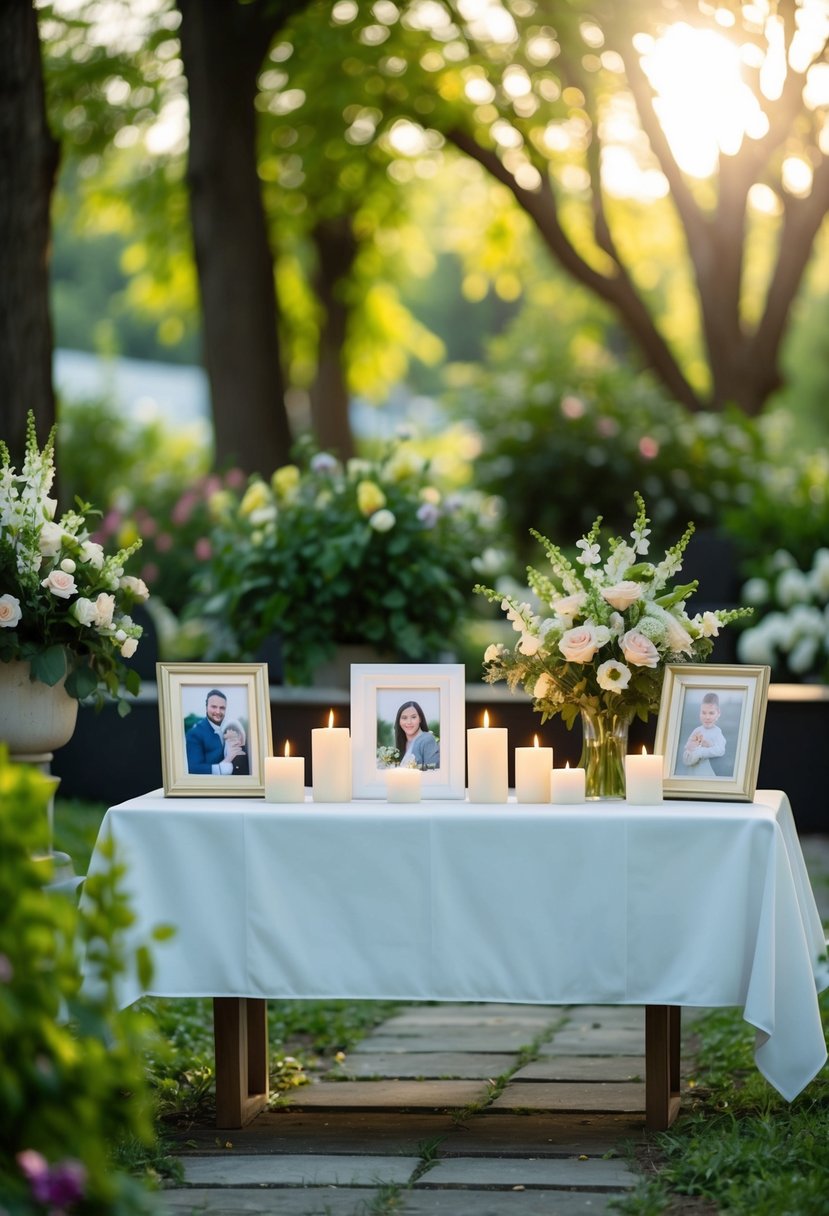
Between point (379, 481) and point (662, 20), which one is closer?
point (379, 481)

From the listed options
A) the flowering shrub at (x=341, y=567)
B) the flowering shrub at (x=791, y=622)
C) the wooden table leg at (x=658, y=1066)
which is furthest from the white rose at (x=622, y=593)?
the flowering shrub at (x=791, y=622)

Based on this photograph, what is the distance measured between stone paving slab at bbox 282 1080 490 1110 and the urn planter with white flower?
3.84 ft

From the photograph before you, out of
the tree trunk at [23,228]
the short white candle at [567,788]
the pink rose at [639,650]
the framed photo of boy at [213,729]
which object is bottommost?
the short white candle at [567,788]

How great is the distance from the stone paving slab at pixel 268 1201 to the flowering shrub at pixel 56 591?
1.41m

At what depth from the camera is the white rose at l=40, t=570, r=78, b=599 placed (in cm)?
435

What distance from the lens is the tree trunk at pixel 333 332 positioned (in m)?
16.1

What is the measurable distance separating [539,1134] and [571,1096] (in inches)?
15.6

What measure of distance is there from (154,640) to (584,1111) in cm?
429

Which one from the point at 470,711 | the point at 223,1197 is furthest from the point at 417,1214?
the point at 470,711

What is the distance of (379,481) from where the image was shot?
26.0 feet

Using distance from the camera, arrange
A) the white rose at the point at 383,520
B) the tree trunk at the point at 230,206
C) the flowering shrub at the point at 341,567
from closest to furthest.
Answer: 1. the white rose at the point at 383,520
2. the flowering shrub at the point at 341,567
3. the tree trunk at the point at 230,206

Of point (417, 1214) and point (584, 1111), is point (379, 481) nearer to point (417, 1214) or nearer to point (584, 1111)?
point (584, 1111)

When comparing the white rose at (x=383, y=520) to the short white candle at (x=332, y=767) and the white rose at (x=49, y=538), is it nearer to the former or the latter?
the white rose at (x=49, y=538)

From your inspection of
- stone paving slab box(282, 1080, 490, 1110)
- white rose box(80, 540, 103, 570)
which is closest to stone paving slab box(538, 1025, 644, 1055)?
stone paving slab box(282, 1080, 490, 1110)
